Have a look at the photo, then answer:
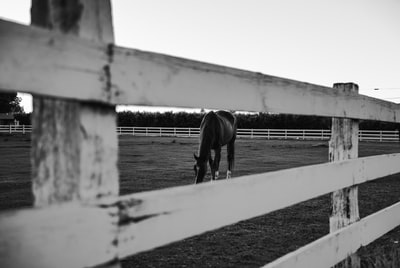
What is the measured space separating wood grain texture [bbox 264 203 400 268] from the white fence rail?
1307 inches

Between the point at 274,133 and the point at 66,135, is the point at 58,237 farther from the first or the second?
the point at 274,133

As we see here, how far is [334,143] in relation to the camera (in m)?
2.86

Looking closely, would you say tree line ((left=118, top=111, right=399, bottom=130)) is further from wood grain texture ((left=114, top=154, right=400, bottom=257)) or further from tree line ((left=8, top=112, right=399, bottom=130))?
wood grain texture ((left=114, top=154, right=400, bottom=257))

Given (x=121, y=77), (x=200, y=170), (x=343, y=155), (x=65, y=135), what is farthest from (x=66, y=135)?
(x=200, y=170)

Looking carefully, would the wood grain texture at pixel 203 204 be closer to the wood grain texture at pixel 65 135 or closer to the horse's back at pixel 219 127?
the wood grain texture at pixel 65 135

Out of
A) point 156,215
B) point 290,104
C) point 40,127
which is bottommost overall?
point 156,215

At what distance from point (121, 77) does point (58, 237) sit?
530 millimetres

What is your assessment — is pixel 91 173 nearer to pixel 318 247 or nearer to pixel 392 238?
pixel 318 247

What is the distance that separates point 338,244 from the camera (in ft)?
8.34

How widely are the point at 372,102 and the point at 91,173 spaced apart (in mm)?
2844

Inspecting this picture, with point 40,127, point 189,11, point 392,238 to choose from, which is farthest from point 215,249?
point 189,11

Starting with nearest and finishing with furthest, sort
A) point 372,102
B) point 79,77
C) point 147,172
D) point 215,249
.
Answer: point 79,77 → point 372,102 → point 215,249 → point 147,172

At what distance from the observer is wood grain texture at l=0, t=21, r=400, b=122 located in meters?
0.93

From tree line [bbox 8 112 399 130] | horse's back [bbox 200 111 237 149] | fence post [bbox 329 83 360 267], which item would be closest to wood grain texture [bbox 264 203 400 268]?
fence post [bbox 329 83 360 267]
